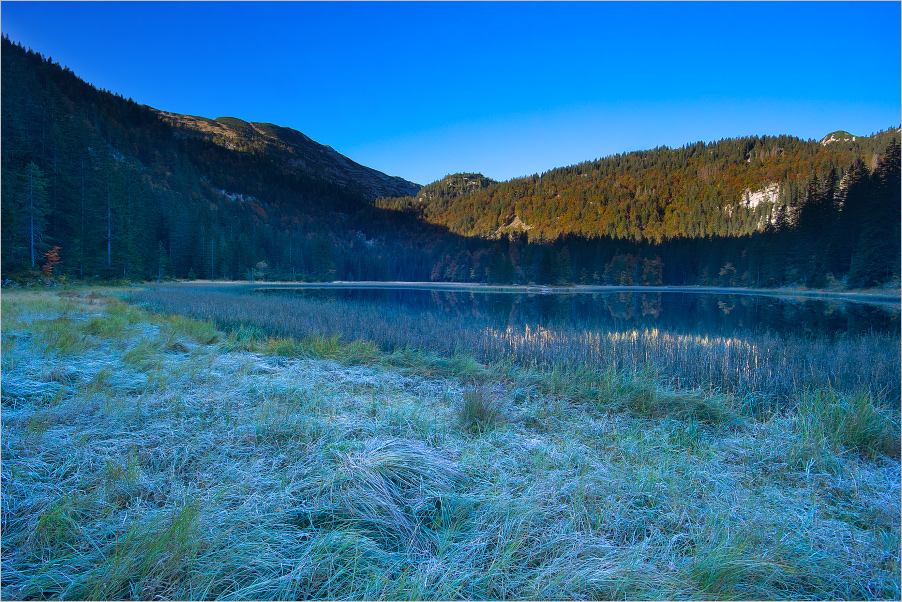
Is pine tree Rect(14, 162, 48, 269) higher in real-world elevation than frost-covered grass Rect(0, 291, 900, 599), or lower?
higher

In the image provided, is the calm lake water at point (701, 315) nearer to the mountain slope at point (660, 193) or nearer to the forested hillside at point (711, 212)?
the forested hillside at point (711, 212)

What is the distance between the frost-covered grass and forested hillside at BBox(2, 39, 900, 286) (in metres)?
23.4

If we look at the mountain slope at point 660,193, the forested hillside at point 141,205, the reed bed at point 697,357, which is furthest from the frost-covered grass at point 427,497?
the mountain slope at point 660,193

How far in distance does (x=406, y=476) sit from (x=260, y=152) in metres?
183

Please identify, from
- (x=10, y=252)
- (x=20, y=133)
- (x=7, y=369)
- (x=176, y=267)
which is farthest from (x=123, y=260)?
(x=7, y=369)

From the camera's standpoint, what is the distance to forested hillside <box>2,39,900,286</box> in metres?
28.2

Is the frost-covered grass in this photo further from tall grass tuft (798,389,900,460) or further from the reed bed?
the reed bed

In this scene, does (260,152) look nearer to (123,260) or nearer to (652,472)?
(123,260)

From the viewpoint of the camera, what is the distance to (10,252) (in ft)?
61.5

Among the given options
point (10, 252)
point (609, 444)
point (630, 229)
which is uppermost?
point (630, 229)

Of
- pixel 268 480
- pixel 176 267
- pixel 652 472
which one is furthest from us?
pixel 176 267

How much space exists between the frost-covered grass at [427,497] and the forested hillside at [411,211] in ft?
76.9

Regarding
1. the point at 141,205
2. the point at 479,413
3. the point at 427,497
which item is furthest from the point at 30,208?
the point at 427,497

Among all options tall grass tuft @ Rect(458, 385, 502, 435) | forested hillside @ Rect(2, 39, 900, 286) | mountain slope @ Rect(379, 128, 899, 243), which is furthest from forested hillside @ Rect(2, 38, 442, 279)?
mountain slope @ Rect(379, 128, 899, 243)
